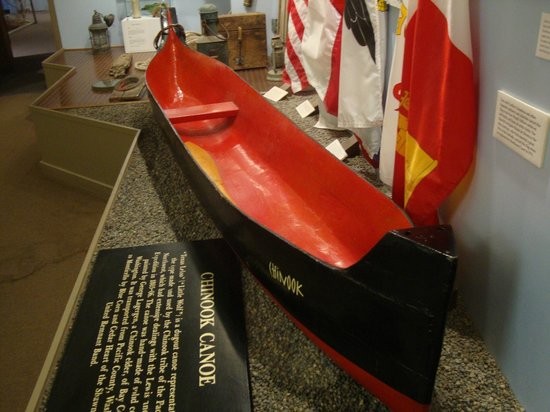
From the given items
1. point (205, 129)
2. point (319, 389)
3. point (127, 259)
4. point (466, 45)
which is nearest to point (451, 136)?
point (466, 45)

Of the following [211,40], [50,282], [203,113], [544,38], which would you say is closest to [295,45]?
[203,113]

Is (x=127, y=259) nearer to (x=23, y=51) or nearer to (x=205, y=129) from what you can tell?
(x=205, y=129)

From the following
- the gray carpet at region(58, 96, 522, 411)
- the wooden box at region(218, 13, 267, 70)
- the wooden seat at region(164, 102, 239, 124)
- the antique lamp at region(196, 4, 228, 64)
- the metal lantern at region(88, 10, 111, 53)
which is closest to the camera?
the gray carpet at region(58, 96, 522, 411)

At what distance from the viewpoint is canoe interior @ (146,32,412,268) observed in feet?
5.03

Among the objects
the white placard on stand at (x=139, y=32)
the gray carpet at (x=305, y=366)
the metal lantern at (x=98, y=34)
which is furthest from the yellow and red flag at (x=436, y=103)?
the metal lantern at (x=98, y=34)

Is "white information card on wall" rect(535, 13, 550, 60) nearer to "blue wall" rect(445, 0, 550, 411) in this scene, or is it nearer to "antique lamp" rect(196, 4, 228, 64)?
"blue wall" rect(445, 0, 550, 411)

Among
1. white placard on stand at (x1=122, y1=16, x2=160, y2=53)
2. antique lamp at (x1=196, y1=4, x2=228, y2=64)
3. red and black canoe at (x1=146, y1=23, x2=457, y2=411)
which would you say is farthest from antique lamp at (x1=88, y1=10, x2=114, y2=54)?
red and black canoe at (x1=146, y1=23, x2=457, y2=411)

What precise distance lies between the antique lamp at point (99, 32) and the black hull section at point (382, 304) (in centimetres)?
403

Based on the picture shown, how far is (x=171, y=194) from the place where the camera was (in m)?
2.18

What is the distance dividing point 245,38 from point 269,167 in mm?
2058

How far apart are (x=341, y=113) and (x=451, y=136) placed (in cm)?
92

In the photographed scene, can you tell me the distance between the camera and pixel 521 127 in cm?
102

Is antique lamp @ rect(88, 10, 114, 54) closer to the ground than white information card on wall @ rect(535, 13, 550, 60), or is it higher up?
closer to the ground

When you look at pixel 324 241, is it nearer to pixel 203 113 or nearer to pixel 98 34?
pixel 203 113
